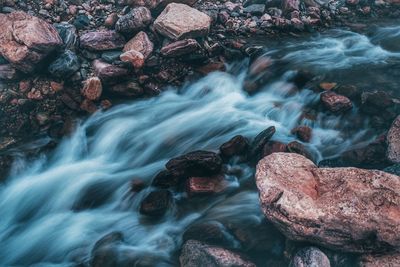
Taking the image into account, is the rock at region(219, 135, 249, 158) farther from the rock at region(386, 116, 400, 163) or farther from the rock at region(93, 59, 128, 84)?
the rock at region(93, 59, 128, 84)

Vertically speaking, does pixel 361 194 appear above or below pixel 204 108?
above

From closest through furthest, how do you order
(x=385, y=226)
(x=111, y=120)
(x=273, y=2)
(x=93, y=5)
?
(x=385, y=226), (x=111, y=120), (x=93, y=5), (x=273, y=2)

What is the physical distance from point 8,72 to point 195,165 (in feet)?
13.4

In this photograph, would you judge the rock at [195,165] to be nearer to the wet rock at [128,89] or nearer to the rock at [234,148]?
the rock at [234,148]

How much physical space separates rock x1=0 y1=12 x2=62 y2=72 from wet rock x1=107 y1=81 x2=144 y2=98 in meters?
1.35

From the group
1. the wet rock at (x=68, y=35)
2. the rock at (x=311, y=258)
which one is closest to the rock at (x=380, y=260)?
the rock at (x=311, y=258)

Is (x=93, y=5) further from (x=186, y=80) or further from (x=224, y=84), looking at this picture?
(x=224, y=84)

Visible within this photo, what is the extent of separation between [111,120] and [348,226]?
4.76 metres

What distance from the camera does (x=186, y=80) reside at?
26.4 feet

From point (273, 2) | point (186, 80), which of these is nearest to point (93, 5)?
point (186, 80)

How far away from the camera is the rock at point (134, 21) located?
812 cm

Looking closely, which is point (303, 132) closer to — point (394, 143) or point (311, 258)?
point (394, 143)

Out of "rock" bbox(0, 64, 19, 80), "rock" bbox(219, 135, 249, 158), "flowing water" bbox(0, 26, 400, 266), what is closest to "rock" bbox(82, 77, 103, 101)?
"flowing water" bbox(0, 26, 400, 266)

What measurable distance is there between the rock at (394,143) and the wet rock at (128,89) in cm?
460
